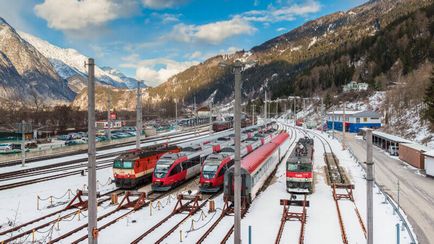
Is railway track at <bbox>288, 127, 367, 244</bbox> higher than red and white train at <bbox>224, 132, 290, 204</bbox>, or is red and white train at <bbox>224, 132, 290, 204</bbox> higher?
red and white train at <bbox>224, 132, 290, 204</bbox>

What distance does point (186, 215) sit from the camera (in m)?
24.6

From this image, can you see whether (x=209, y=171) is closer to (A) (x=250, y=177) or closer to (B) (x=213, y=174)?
(B) (x=213, y=174)

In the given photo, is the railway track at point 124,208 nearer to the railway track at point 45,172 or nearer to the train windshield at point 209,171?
the train windshield at point 209,171

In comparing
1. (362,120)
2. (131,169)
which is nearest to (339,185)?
(131,169)

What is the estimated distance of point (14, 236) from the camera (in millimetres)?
20453

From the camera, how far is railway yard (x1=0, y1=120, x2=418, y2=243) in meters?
20.3

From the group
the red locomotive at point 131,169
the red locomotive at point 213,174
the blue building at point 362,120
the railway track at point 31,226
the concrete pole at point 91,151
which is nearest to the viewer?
the concrete pole at point 91,151

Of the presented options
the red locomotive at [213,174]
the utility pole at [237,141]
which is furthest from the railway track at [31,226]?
the utility pole at [237,141]

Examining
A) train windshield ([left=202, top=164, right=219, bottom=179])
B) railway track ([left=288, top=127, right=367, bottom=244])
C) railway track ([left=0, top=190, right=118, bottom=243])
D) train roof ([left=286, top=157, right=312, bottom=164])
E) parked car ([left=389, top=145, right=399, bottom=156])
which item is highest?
train roof ([left=286, top=157, right=312, bottom=164])

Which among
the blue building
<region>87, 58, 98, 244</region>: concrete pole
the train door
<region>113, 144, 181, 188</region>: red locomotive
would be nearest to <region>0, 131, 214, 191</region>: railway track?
<region>113, 144, 181, 188</region>: red locomotive

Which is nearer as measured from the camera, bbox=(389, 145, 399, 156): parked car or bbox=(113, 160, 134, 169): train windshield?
bbox=(113, 160, 134, 169): train windshield

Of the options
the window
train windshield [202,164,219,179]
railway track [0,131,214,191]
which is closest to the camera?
train windshield [202,164,219,179]

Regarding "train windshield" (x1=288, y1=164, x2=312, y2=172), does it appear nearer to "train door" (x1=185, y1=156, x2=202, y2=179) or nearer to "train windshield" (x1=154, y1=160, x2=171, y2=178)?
"train door" (x1=185, y1=156, x2=202, y2=179)

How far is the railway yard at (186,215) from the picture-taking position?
20.3 metres
